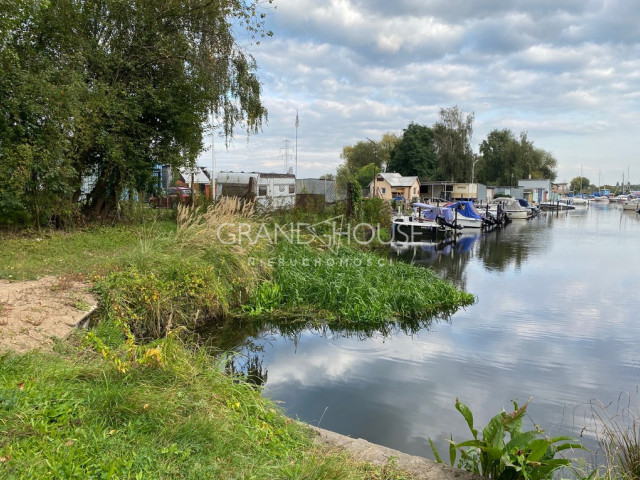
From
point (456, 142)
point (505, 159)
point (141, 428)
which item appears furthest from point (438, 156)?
point (141, 428)

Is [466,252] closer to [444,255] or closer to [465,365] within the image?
[444,255]

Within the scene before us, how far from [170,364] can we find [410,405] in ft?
9.79

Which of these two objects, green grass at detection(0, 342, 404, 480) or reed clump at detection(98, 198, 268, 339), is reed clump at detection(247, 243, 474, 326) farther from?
green grass at detection(0, 342, 404, 480)

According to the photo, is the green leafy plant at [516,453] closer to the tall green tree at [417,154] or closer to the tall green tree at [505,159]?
the tall green tree at [417,154]

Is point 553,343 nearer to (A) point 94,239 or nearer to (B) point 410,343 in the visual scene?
(B) point 410,343

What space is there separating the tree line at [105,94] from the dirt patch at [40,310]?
4.16m

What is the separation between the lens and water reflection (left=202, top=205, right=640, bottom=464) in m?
5.16

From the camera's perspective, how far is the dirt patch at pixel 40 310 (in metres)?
4.55

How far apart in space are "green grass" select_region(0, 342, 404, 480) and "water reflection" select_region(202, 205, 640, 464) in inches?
62.3

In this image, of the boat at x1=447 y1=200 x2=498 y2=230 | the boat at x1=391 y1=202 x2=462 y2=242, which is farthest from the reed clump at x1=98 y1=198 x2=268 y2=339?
the boat at x1=447 y1=200 x2=498 y2=230

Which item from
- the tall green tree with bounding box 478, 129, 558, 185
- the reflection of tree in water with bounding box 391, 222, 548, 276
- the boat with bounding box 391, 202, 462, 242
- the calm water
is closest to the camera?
the calm water

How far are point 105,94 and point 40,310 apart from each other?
8.58 metres

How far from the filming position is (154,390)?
346 cm

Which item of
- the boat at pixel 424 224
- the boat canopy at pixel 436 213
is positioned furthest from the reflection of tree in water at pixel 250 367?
the boat canopy at pixel 436 213
